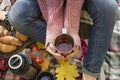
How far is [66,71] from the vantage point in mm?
1267

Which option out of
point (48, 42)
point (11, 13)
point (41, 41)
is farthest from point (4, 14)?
point (48, 42)

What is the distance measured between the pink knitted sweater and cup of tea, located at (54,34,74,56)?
4cm

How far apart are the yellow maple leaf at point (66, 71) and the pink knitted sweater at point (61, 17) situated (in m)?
0.21

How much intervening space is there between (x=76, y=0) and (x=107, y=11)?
0.44 feet

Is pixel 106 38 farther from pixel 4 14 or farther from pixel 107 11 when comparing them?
pixel 4 14

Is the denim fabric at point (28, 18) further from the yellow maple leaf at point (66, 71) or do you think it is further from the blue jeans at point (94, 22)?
the yellow maple leaf at point (66, 71)

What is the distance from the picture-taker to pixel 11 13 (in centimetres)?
127

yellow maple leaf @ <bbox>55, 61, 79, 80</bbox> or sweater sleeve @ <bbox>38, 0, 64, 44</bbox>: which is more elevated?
sweater sleeve @ <bbox>38, 0, 64, 44</bbox>

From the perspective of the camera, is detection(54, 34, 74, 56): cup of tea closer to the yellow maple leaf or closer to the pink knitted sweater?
the pink knitted sweater

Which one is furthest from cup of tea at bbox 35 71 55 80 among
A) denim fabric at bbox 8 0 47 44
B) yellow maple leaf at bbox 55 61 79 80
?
denim fabric at bbox 8 0 47 44

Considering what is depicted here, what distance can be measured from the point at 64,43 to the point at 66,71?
24 cm

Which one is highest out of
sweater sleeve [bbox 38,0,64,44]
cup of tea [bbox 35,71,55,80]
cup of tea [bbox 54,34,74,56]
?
sweater sleeve [bbox 38,0,64,44]

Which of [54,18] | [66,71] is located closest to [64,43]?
[54,18]

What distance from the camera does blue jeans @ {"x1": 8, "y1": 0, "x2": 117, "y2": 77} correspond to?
114 cm
